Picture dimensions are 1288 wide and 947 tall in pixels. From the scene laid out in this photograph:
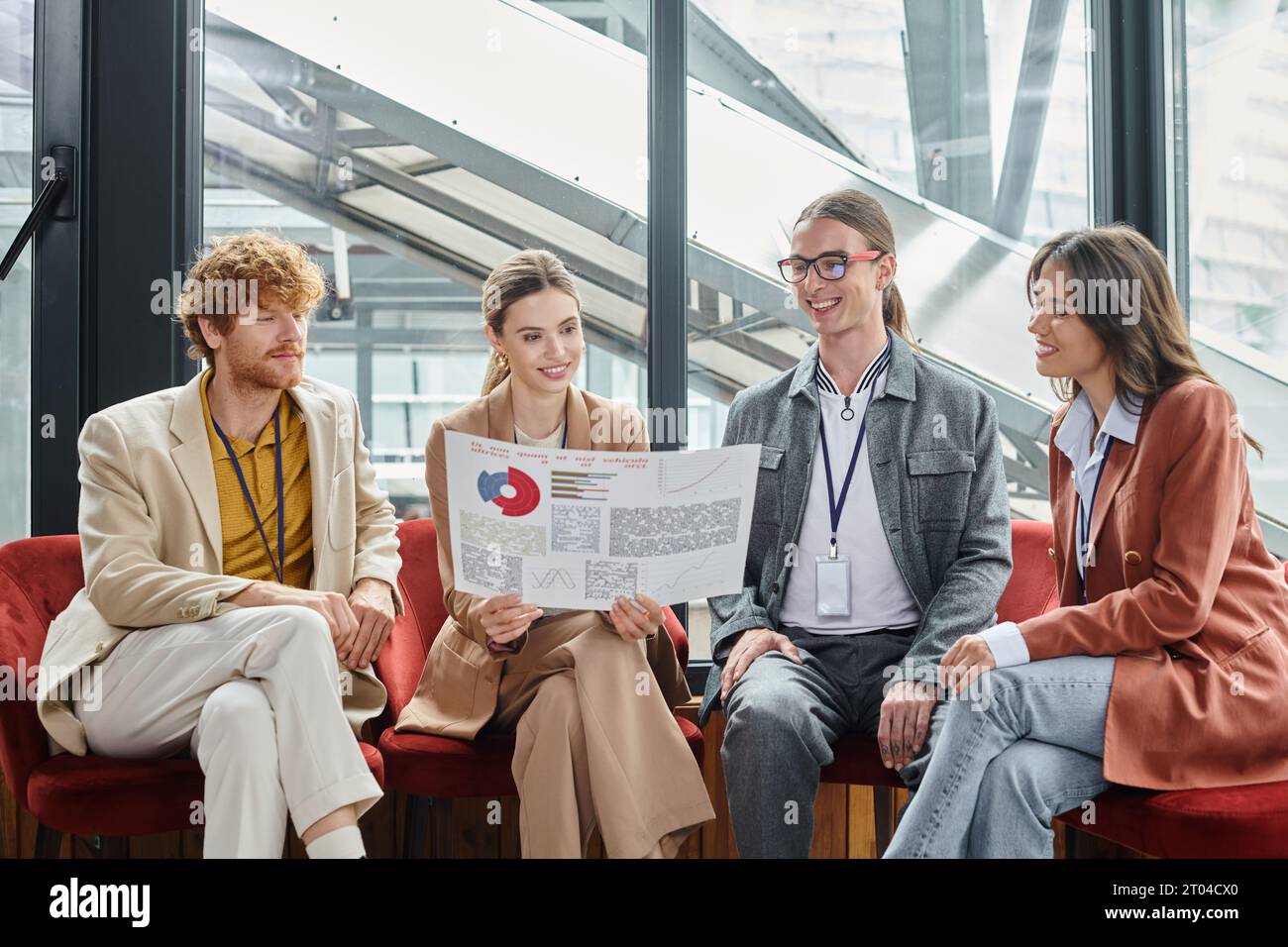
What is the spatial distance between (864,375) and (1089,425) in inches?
18.5

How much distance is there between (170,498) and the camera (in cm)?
214

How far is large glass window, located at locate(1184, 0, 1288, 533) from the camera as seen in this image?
111 inches

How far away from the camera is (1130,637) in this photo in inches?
71.6

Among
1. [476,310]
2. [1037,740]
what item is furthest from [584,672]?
[476,310]

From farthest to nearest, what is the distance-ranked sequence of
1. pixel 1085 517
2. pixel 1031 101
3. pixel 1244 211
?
pixel 1031 101 < pixel 1244 211 < pixel 1085 517

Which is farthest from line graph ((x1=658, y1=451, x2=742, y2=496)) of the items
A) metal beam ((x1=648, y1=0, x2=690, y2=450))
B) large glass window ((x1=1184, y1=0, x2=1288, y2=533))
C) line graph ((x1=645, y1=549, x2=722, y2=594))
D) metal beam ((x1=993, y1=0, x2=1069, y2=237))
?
large glass window ((x1=1184, y1=0, x2=1288, y2=533))

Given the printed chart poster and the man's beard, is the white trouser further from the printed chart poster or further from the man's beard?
the man's beard

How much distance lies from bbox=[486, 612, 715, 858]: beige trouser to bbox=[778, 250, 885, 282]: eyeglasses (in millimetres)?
867

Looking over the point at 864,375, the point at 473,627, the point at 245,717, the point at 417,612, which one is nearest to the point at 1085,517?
the point at 864,375

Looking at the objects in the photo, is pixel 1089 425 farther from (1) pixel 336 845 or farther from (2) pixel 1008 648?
(1) pixel 336 845

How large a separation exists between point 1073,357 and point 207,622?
5.66ft

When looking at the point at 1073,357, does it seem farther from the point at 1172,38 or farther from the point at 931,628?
the point at 1172,38

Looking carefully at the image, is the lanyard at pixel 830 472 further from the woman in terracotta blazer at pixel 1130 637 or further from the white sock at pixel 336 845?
the white sock at pixel 336 845

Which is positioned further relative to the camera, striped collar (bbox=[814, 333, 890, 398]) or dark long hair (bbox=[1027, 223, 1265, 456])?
striped collar (bbox=[814, 333, 890, 398])
